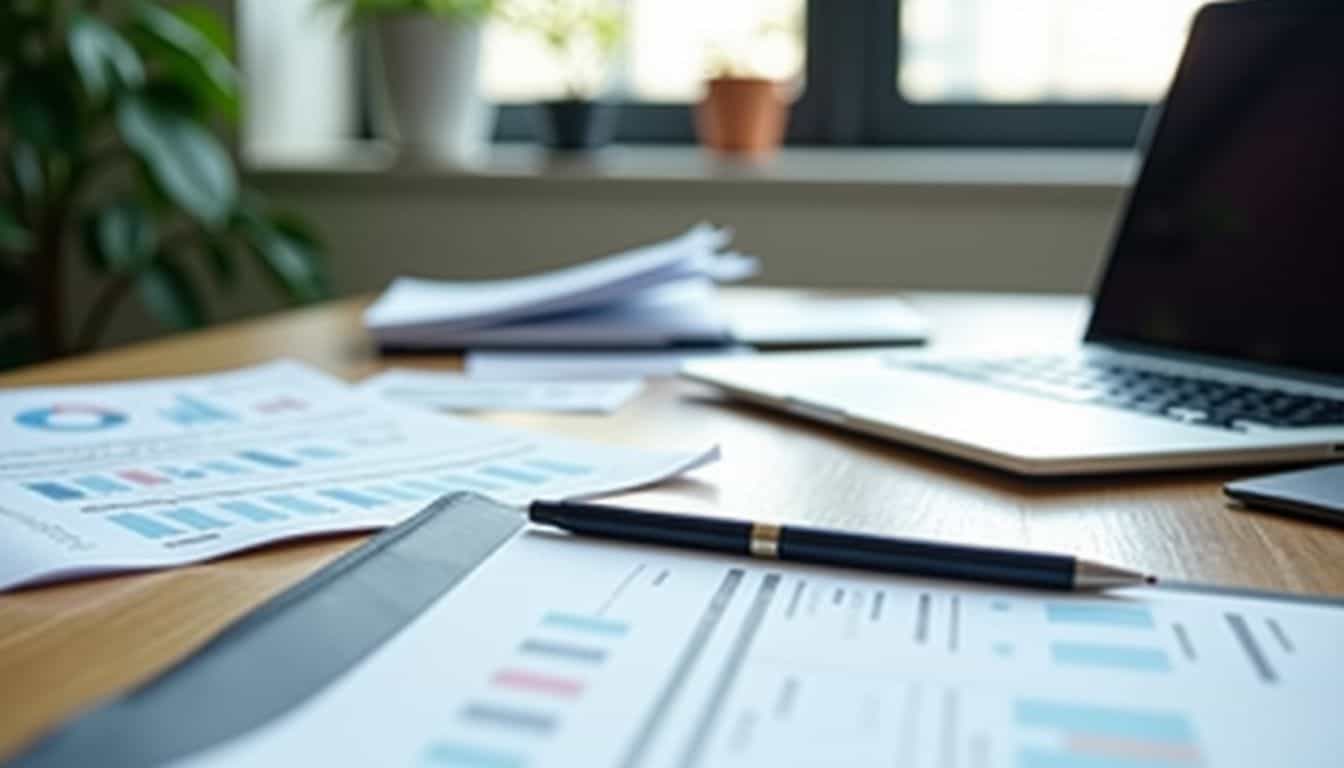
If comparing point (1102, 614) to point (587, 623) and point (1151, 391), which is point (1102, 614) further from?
point (1151, 391)

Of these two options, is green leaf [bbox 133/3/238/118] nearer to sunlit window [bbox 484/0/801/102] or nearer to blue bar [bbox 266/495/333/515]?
sunlit window [bbox 484/0/801/102]

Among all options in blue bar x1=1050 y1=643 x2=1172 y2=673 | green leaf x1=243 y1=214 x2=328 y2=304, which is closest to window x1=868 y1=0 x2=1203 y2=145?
green leaf x1=243 y1=214 x2=328 y2=304

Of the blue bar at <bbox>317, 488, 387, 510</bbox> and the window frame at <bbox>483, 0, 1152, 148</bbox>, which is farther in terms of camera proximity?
the window frame at <bbox>483, 0, 1152, 148</bbox>

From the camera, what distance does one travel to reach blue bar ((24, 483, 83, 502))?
580mm

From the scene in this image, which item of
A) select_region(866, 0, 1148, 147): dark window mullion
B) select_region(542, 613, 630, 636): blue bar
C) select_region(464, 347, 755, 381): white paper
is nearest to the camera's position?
select_region(542, 613, 630, 636): blue bar

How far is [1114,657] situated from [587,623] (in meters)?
0.14

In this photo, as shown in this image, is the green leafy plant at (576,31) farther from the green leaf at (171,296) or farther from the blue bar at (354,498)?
the blue bar at (354,498)

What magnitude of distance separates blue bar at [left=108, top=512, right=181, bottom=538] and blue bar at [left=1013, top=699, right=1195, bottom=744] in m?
0.32

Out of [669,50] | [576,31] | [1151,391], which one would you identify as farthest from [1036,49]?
[1151,391]

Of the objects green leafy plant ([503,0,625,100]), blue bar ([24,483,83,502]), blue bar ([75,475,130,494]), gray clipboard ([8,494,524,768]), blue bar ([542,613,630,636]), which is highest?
green leafy plant ([503,0,625,100])

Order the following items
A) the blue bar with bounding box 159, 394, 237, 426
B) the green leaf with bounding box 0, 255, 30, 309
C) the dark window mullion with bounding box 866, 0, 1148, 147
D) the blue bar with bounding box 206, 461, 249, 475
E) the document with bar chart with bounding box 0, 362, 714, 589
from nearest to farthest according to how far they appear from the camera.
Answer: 1. the document with bar chart with bounding box 0, 362, 714, 589
2. the blue bar with bounding box 206, 461, 249, 475
3. the blue bar with bounding box 159, 394, 237, 426
4. the green leaf with bounding box 0, 255, 30, 309
5. the dark window mullion with bounding box 866, 0, 1148, 147

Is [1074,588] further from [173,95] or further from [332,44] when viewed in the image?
[332,44]

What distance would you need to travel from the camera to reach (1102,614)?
444 millimetres

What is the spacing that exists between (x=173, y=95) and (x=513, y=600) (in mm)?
1741
